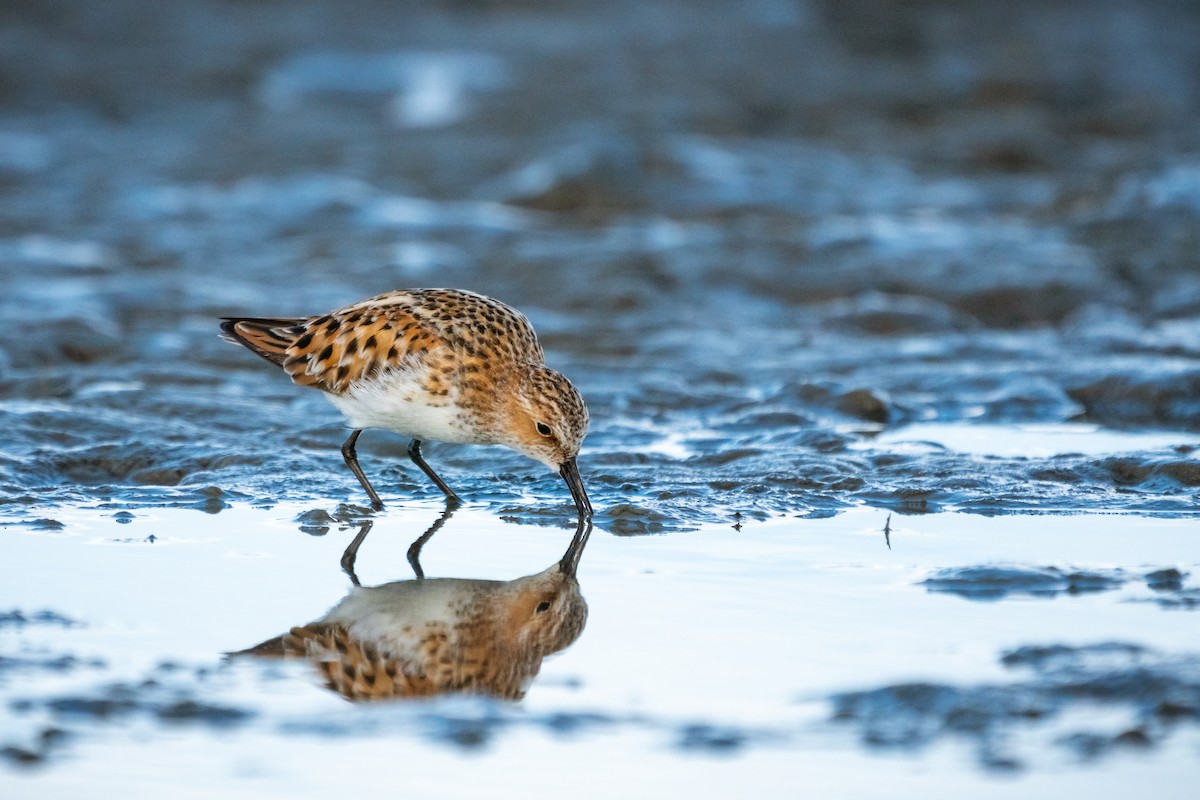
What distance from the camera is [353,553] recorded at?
6016mm

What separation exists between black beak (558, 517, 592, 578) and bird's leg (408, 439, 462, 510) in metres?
0.72

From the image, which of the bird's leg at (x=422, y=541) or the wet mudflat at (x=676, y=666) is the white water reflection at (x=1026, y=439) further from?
the bird's leg at (x=422, y=541)

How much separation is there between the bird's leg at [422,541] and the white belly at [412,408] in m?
0.32

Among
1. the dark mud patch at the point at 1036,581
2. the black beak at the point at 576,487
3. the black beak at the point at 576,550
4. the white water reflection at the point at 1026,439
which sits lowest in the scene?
the dark mud patch at the point at 1036,581

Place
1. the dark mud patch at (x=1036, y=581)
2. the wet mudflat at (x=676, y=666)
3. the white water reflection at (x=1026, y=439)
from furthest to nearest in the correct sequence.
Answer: the white water reflection at (x=1026, y=439) < the dark mud patch at (x=1036, y=581) < the wet mudflat at (x=676, y=666)

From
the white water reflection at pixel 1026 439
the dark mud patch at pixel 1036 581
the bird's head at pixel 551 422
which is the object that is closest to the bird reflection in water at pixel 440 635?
the bird's head at pixel 551 422

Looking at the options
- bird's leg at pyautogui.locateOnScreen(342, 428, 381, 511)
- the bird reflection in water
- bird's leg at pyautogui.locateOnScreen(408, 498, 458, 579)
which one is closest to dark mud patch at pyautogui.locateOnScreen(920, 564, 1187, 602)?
the bird reflection in water

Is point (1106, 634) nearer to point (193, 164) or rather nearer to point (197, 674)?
point (197, 674)

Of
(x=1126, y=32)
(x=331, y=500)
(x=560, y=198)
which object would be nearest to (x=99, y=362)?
(x=331, y=500)

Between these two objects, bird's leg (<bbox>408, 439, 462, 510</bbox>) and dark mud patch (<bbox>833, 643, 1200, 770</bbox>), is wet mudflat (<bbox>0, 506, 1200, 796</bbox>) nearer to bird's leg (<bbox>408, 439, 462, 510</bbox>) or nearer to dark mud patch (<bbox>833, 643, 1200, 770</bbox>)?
dark mud patch (<bbox>833, 643, 1200, 770</bbox>)

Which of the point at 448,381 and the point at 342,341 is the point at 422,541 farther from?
the point at 342,341

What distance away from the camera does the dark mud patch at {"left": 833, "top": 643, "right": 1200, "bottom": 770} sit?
4020mm

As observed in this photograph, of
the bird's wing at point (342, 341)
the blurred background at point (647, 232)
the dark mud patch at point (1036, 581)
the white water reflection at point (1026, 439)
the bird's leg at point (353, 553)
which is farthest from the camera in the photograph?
the white water reflection at point (1026, 439)

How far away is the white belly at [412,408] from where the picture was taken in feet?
22.1
